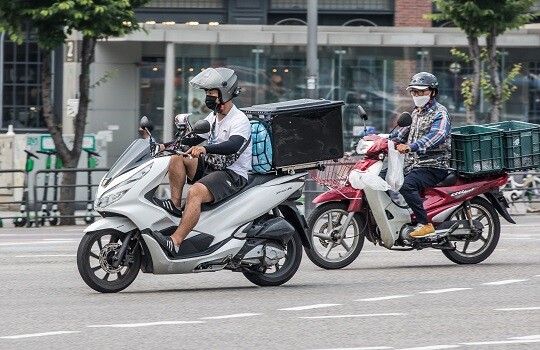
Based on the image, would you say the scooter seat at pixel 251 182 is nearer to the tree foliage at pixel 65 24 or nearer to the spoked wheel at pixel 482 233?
the spoked wheel at pixel 482 233

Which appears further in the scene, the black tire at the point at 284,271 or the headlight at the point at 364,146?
the headlight at the point at 364,146

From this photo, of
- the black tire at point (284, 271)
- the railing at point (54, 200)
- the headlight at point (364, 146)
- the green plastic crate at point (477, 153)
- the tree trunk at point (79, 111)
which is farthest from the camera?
the tree trunk at point (79, 111)

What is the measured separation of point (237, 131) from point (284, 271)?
1.34m

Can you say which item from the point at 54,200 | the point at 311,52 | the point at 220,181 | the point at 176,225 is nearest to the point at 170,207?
the point at 176,225

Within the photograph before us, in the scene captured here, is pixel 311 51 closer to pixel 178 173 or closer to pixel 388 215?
pixel 388 215

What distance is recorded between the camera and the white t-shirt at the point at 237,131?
11391 millimetres

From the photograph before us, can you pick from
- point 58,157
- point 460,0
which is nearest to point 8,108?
point 58,157

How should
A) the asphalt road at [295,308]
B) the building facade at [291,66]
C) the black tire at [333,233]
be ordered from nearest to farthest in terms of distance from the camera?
1. the asphalt road at [295,308]
2. the black tire at [333,233]
3. the building facade at [291,66]

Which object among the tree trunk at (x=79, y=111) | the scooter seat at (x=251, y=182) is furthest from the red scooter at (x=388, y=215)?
the tree trunk at (x=79, y=111)

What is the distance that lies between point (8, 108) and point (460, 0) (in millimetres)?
10857

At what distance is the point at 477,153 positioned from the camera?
13469 mm

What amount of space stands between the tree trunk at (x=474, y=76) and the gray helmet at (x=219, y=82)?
1485 cm

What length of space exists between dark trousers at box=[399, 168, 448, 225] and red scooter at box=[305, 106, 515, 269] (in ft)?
0.40

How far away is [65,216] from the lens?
858 inches
